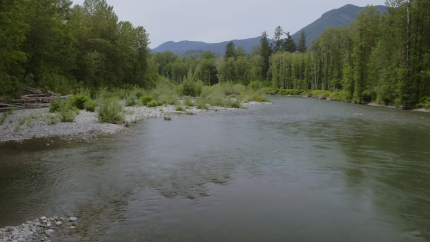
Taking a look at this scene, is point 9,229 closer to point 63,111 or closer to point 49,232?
point 49,232

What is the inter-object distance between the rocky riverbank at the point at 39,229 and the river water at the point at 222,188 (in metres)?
0.29

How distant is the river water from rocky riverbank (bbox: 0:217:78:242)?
286 mm

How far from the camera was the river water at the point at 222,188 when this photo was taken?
5844mm

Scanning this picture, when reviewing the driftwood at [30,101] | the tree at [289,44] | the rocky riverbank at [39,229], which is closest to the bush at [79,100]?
the driftwood at [30,101]

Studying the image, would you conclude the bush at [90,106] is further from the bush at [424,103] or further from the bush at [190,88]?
the bush at [424,103]

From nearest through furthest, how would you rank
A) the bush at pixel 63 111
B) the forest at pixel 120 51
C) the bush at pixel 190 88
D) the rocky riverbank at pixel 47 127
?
1. the rocky riverbank at pixel 47 127
2. the bush at pixel 63 111
3. the forest at pixel 120 51
4. the bush at pixel 190 88

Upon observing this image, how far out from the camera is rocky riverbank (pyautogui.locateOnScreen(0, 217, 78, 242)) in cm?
508

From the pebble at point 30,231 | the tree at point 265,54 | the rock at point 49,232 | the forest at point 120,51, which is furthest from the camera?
the tree at point 265,54

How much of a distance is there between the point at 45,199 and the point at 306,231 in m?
5.88

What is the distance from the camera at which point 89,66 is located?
35875mm

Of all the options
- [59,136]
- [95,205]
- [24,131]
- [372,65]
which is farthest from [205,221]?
[372,65]

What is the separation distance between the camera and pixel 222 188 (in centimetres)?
812

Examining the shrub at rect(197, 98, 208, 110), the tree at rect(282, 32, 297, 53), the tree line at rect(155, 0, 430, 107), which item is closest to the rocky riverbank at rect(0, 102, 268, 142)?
the shrub at rect(197, 98, 208, 110)

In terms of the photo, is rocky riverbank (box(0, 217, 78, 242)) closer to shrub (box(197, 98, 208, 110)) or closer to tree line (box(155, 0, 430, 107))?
shrub (box(197, 98, 208, 110))
